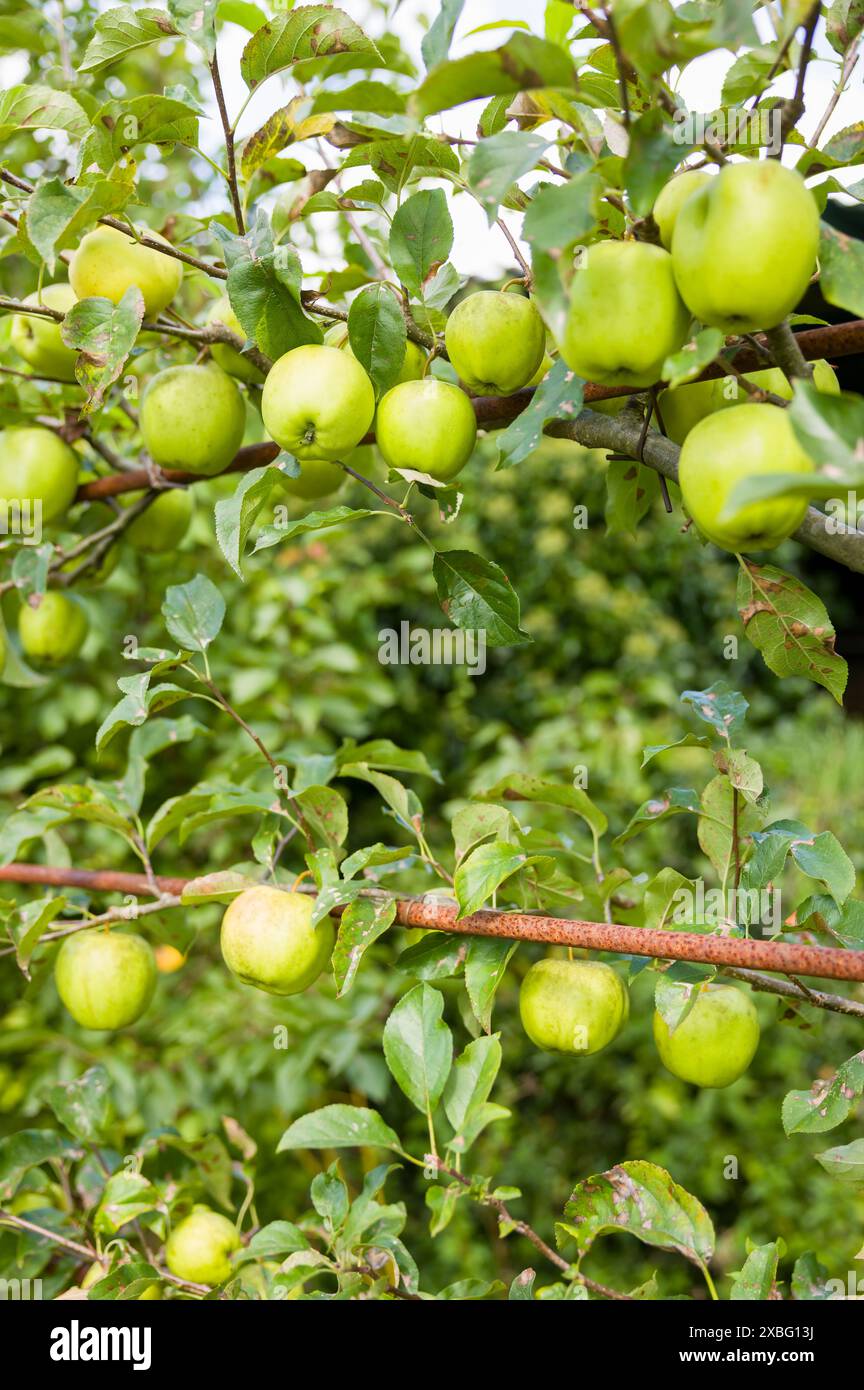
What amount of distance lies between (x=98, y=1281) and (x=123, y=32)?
83 cm

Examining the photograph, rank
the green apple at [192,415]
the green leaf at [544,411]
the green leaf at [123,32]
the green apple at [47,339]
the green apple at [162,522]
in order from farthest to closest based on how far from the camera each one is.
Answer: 1. the green apple at [162,522]
2. the green apple at [47,339]
3. the green apple at [192,415]
4. the green leaf at [123,32]
5. the green leaf at [544,411]

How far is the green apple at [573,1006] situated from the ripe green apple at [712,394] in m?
0.34

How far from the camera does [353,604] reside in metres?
2.13

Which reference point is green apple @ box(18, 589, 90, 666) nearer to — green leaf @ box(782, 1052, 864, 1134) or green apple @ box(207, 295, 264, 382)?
green apple @ box(207, 295, 264, 382)

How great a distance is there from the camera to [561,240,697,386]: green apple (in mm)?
480

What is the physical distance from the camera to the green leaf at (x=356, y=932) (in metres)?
0.66

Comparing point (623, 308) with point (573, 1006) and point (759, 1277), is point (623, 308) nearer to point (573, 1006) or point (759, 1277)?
point (573, 1006)

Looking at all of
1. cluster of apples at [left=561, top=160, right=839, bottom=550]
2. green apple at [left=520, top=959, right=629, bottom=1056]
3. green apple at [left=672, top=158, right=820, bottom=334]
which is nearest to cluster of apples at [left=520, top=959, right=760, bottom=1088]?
green apple at [left=520, top=959, right=629, bottom=1056]

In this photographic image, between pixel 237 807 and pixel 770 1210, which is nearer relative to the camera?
pixel 237 807

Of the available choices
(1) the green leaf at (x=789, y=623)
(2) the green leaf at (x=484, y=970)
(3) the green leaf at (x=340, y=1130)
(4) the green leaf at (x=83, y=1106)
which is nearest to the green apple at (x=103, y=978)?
(4) the green leaf at (x=83, y=1106)

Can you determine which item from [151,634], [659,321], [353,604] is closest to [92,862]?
[151,634]

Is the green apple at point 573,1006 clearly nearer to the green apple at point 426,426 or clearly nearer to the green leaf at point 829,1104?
the green leaf at point 829,1104

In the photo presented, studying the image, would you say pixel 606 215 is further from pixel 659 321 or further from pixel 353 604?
pixel 353 604
